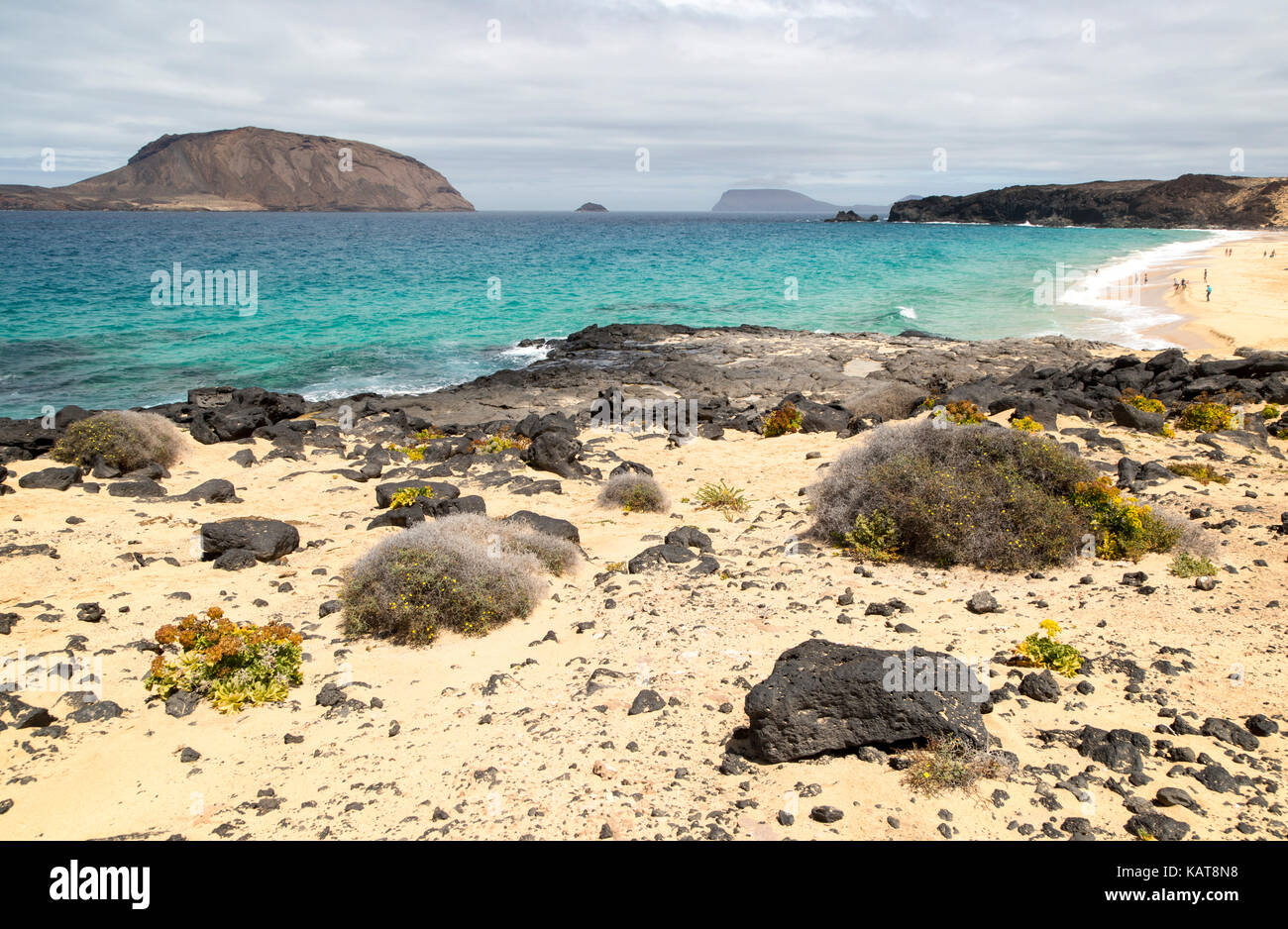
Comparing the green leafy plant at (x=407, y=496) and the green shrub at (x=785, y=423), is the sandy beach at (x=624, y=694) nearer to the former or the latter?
the green leafy plant at (x=407, y=496)

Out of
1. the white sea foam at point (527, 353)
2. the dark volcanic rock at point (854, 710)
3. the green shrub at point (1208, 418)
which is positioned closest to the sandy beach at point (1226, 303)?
the green shrub at point (1208, 418)

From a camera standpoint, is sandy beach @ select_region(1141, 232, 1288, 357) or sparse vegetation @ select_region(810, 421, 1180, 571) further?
sandy beach @ select_region(1141, 232, 1288, 357)

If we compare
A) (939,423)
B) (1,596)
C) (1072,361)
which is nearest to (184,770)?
(1,596)

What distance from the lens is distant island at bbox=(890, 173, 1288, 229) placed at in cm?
12075

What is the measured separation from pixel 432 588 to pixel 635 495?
4386 mm

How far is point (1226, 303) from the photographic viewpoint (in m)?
32.3

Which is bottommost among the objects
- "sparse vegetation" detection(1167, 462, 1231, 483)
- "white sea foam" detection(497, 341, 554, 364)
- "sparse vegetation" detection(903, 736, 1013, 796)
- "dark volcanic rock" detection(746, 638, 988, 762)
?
"sparse vegetation" detection(903, 736, 1013, 796)

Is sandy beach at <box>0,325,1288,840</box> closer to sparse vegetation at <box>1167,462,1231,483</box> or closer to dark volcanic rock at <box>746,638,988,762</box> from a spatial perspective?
dark volcanic rock at <box>746,638,988,762</box>

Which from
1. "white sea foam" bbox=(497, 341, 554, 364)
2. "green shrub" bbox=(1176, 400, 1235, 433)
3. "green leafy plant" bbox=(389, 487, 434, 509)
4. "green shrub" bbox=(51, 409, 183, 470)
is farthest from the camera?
"white sea foam" bbox=(497, 341, 554, 364)

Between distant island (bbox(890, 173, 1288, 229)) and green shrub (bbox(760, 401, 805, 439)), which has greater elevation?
distant island (bbox(890, 173, 1288, 229))

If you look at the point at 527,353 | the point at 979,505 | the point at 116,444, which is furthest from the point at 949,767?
the point at 527,353

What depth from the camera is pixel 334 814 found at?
4.93 metres

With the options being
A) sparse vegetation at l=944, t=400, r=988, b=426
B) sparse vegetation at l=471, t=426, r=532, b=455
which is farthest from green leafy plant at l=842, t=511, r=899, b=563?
sparse vegetation at l=471, t=426, r=532, b=455

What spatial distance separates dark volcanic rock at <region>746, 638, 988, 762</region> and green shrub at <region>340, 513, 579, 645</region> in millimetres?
3286
